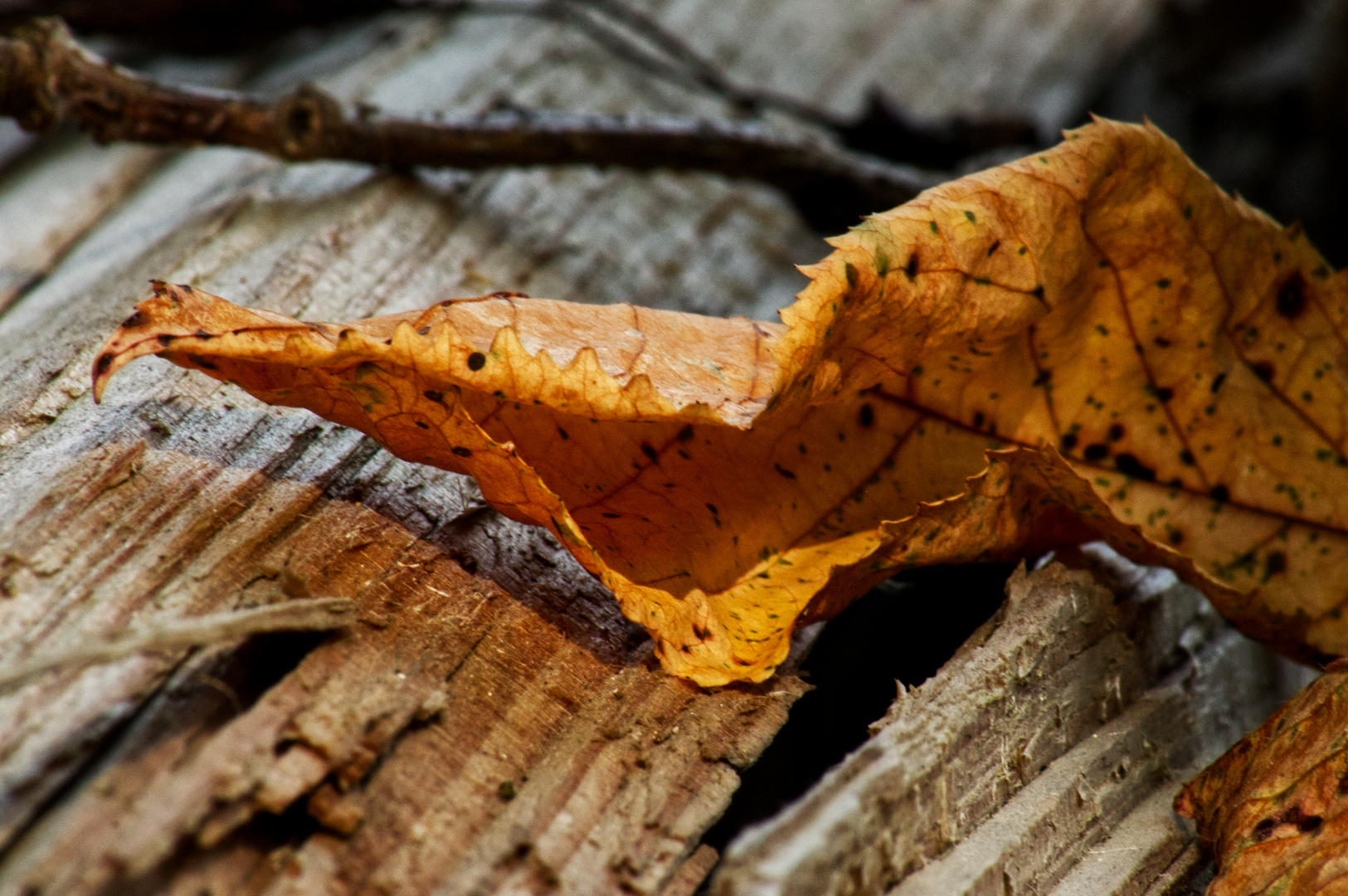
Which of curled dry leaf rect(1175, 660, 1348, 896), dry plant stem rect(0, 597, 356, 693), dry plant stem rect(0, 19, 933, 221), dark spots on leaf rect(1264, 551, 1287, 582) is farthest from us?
dry plant stem rect(0, 19, 933, 221)

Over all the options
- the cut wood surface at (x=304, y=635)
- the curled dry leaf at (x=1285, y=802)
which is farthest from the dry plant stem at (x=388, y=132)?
the curled dry leaf at (x=1285, y=802)

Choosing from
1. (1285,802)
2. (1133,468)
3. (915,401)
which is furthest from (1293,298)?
(1285,802)

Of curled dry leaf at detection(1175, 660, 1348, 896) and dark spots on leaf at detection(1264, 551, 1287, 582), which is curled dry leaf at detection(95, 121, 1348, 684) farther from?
curled dry leaf at detection(1175, 660, 1348, 896)

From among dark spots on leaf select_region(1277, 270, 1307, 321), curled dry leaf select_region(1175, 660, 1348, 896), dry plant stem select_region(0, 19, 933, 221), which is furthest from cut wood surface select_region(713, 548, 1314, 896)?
dry plant stem select_region(0, 19, 933, 221)

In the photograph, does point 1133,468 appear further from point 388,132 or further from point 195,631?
point 388,132

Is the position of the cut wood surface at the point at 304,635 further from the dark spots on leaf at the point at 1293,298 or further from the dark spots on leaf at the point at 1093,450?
the dark spots on leaf at the point at 1293,298

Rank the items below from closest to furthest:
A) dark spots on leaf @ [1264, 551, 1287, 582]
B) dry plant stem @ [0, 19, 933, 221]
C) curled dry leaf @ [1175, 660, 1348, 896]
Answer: curled dry leaf @ [1175, 660, 1348, 896] < dark spots on leaf @ [1264, 551, 1287, 582] < dry plant stem @ [0, 19, 933, 221]

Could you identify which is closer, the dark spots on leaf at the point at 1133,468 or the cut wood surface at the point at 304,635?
the cut wood surface at the point at 304,635

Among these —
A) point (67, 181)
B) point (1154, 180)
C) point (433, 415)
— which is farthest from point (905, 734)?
point (67, 181)
